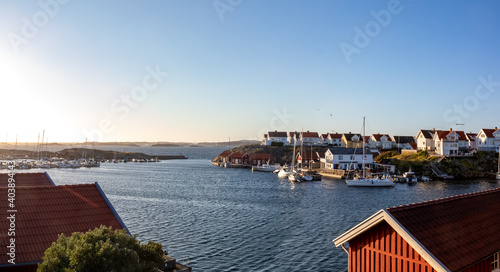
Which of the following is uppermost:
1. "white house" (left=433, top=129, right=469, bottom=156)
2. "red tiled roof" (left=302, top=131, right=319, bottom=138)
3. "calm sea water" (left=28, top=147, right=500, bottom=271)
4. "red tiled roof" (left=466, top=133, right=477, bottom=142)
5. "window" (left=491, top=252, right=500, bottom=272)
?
"red tiled roof" (left=302, top=131, right=319, bottom=138)

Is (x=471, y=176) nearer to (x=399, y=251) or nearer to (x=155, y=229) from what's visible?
(x=155, y=229)

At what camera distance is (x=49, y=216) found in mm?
15836

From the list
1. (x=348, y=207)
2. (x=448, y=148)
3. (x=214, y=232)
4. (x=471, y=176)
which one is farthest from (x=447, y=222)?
(x=448, y=148)

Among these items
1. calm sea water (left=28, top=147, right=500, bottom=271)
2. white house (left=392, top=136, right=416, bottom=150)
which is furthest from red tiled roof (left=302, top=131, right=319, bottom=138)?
calm sea water (left=28, top=147, right=500, bottom=271)

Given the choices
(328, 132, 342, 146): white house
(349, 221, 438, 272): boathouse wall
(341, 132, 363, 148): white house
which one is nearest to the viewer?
(349, 221, 438, 272): boathouse wall

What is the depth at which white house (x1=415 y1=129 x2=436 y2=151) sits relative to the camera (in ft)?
351

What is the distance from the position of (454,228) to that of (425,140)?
10846 centimetres

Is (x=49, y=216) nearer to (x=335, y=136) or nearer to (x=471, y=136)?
(x=471, y=136)

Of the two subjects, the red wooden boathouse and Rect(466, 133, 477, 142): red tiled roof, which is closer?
the red wooden boathouse

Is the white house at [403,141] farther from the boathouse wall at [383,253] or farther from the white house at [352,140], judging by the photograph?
the boathouse wall at [383,253]

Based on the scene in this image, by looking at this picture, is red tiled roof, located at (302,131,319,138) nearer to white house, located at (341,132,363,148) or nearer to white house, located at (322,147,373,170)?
white house, located at (341,132,363,148)

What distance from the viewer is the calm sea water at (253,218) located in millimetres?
25891

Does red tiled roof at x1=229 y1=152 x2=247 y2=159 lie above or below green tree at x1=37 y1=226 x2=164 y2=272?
above

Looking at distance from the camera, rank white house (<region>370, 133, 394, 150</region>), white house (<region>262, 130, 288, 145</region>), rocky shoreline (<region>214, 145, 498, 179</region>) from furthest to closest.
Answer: white house (<region>262, 130, 288, 145</region>), white house (<region>370, 133, 394, 150</region>), rocky shoreline (<region>214, 145, 498, 179</region>)
